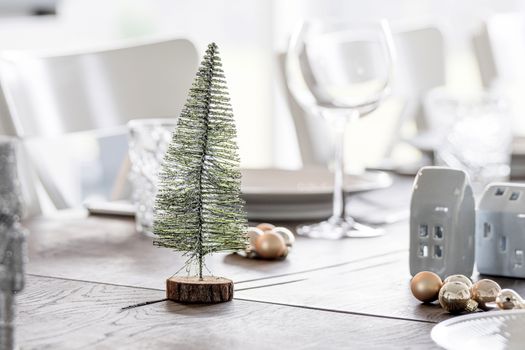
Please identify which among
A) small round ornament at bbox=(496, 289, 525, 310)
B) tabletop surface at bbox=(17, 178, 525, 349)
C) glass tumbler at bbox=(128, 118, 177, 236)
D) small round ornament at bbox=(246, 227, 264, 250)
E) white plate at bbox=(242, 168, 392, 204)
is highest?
glass tumbler at bbox=(128, 118, 177, 236)

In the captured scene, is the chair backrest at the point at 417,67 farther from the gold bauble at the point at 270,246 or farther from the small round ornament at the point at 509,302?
the small round ornament at the point at 509,302

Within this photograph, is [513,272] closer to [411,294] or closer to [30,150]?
[411,294]

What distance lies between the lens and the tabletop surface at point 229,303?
28.6 inches

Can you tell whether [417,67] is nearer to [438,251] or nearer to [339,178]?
[339,178]

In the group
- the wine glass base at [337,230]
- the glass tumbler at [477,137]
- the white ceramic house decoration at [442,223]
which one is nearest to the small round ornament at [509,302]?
the white ceramic house decoration at [442,223]

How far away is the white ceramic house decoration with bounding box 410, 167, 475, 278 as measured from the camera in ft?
3.16

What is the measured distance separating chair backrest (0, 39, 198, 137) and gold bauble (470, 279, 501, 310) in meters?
0.99

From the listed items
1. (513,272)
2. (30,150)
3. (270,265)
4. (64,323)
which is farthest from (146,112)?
(64,323)

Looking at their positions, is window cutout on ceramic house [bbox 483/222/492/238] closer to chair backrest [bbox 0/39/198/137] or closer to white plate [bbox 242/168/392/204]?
white plate [bbox 242/168/392/204]

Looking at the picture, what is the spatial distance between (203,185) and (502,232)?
1.01 feet

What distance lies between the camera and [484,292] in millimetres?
835

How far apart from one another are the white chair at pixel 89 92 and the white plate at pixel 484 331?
3.46 ft

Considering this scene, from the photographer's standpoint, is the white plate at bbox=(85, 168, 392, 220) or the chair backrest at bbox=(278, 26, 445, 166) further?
the chair backrest at bbox=(278, 26, 445, 166)

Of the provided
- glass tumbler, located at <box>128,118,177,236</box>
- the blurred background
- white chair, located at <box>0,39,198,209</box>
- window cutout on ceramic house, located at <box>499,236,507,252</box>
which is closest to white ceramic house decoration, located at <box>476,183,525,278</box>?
window cutout on ceramic house, located at <box>499,236,507,252</box>
